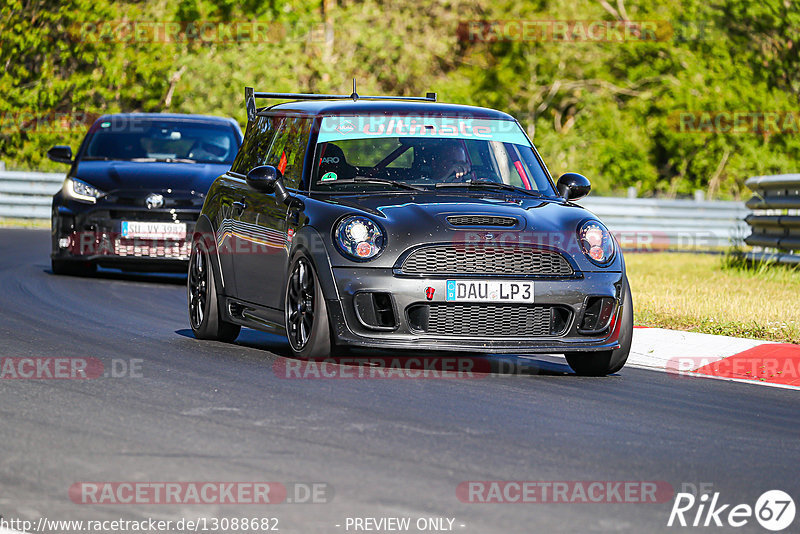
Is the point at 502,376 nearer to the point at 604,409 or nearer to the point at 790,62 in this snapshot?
the point at 604,409

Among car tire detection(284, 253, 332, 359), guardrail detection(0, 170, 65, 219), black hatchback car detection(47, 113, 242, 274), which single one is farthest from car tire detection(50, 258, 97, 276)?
guardrail detection(0, 170, 65, 219)

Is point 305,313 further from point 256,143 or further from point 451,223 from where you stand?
point 256,143

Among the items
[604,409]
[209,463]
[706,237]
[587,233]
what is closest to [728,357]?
[587,233]

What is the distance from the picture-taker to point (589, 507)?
5.18m

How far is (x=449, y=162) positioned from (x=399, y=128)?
0.40 m

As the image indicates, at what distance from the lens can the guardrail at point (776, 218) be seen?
16906mm

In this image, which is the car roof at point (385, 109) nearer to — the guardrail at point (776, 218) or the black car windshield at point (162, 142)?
the black car windshield at point (162, 142)

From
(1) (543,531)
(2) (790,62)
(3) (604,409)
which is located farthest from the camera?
(2) (790,62)

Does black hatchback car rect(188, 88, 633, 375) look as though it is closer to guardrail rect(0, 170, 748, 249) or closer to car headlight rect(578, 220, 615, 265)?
car headlight rect(578, 220, 615, 265)

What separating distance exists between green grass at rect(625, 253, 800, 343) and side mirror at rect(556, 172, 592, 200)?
1984 mm

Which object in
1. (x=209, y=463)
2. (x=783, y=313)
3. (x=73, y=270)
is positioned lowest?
(x=73, y=270)

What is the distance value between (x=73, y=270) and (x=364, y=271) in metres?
7.86

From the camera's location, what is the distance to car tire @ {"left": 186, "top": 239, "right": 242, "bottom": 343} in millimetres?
10102

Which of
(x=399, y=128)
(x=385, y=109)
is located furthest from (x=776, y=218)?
(x=399, y=128)
